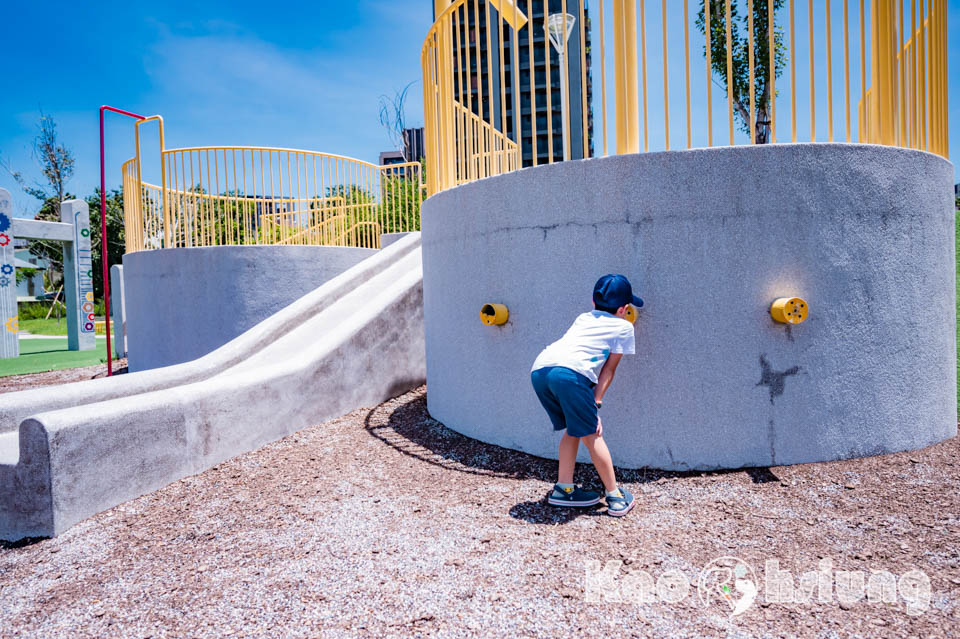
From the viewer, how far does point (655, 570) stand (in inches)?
110

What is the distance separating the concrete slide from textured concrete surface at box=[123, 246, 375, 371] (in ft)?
5.48

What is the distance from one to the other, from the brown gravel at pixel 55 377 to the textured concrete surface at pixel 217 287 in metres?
1.78

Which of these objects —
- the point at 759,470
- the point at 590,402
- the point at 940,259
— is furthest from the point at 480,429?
the point at 940,259

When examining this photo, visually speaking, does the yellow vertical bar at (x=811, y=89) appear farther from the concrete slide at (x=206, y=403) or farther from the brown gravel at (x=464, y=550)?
the concrete slide at (x=206, y=403)

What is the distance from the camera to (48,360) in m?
14.1

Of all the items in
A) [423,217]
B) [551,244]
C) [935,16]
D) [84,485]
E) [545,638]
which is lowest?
[545,638]

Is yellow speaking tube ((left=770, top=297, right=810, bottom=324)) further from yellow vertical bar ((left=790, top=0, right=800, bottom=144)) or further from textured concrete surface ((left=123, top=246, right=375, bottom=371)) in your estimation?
textured concrete surface ((left=123, top=246, right=375, bottom=371))

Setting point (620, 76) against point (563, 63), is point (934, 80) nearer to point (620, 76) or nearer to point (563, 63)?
point (620, 76)

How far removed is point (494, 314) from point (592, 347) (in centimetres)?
117

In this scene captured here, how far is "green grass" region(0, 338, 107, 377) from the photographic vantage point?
12641mm

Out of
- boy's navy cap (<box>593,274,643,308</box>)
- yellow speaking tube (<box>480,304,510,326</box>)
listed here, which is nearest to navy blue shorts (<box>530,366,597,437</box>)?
boy's navy cap (<box>593,274,643,308</box>)

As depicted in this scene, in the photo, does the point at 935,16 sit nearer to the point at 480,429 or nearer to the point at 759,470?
the point at 759,470

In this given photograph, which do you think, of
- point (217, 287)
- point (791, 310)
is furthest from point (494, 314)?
point (217, 287)

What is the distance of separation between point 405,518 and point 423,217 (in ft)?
10.4
